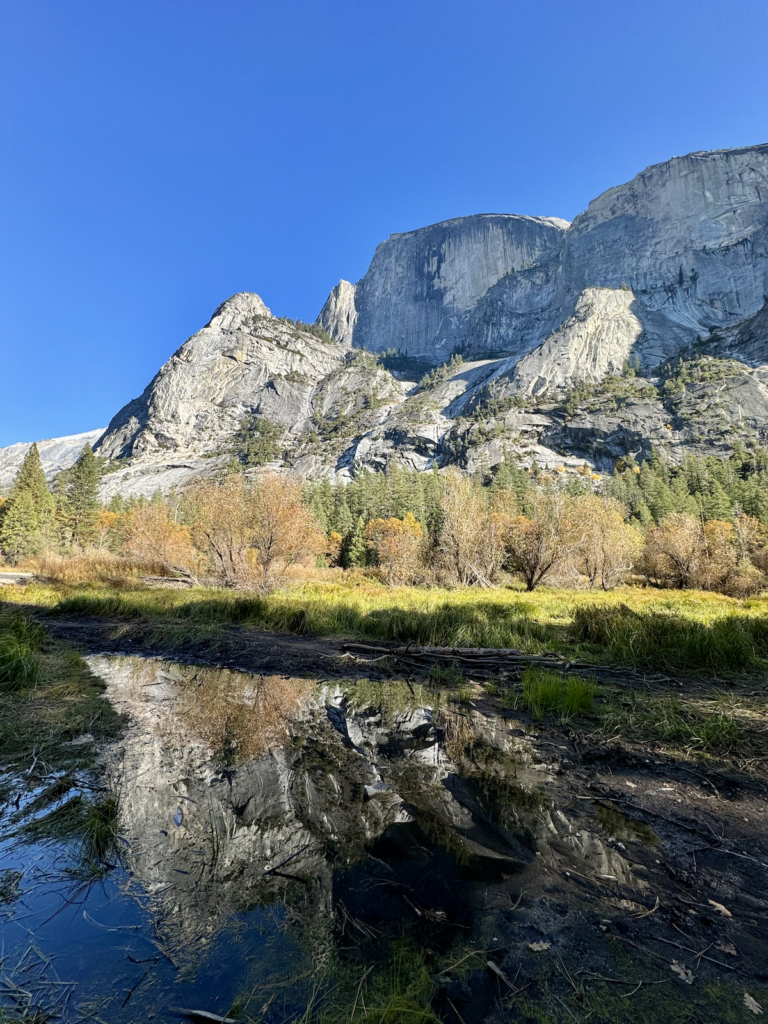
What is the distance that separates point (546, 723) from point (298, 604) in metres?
8.41

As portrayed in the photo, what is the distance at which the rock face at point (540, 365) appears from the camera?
113 m

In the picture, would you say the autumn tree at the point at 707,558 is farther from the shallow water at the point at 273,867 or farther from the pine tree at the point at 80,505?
the pine tree at the point at 80,505

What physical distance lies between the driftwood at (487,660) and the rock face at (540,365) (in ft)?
349

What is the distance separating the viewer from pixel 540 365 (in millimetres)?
133625

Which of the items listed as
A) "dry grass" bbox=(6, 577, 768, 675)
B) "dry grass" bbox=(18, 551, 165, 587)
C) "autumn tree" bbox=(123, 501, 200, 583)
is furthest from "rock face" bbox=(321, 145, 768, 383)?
"dry grass" bbox=(6, 577, 768, 675)

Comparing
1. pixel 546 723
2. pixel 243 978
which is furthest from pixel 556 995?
pixel 546 723

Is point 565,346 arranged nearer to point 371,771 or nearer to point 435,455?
point 435,455

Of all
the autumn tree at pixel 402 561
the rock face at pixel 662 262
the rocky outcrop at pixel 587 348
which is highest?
the rock face at pixel 662 262

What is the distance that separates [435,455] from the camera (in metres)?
131

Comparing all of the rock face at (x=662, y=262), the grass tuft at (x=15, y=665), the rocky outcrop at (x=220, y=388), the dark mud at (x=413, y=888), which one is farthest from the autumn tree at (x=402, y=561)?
the rock face at (x=662, y=262)

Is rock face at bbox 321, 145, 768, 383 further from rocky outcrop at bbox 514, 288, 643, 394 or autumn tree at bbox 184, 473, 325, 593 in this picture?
autumn tree at bbox 184, 473, 325, 593

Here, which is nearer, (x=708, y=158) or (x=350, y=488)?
(x=350, y=488)

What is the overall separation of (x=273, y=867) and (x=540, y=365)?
149 meters

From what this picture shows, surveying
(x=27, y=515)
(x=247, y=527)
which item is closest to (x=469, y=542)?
(x=247, y=527)
